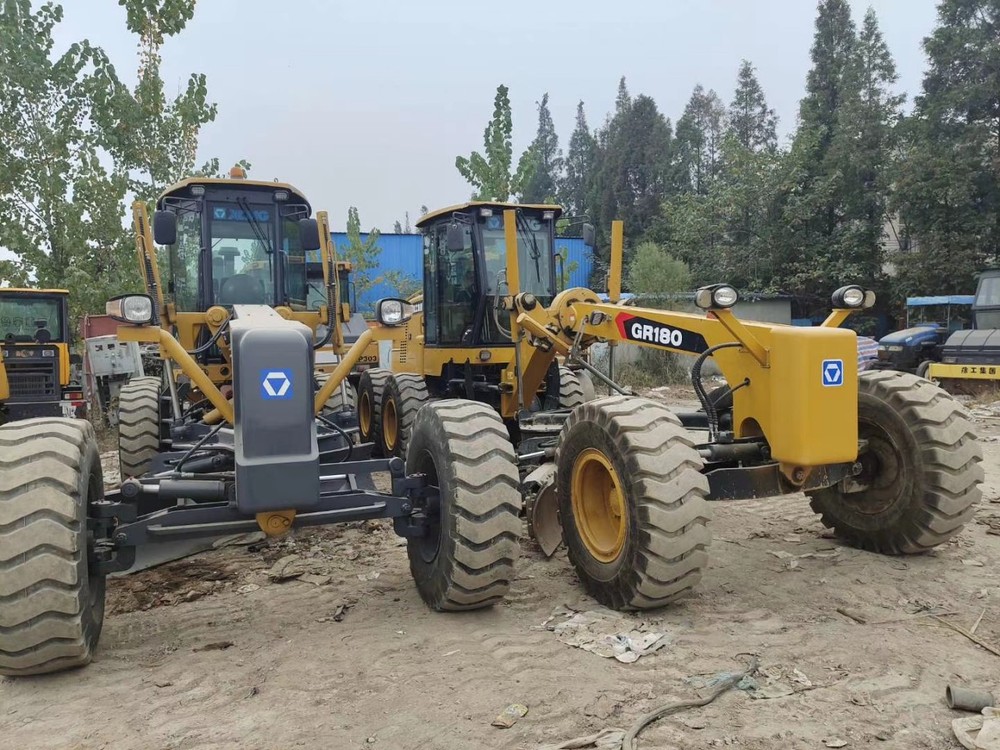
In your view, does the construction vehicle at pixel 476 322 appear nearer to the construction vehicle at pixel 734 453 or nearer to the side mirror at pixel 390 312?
the construction vehicle at pixel 734 453

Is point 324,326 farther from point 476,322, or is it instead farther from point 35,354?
point 35,354

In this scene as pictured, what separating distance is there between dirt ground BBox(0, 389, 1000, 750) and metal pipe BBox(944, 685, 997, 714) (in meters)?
0.05

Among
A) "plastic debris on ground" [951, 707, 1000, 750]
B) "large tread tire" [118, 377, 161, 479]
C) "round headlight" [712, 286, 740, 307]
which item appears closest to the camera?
"plastic debris on ground" [951, 707, 1000, 750]

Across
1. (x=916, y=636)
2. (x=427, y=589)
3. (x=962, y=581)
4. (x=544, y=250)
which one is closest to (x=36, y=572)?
(x=427, y=589)

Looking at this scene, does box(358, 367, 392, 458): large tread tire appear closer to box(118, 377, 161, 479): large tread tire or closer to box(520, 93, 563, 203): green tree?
box(118, 377, 161, 479): large tread tire

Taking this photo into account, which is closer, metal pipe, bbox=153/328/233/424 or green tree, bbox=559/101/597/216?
metal pipe, bbox=153/328/233/424

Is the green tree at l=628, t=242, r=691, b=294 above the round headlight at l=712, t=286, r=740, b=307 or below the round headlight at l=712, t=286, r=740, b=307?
above

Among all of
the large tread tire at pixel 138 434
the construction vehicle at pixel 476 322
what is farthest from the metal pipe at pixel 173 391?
the construction vehicle at pixel 476 322

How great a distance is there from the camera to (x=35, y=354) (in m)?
12.0

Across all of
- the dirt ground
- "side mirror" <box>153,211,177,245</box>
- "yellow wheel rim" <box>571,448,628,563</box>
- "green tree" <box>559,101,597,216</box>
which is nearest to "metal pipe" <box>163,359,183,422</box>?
"side mirror" <box>153,211,177,245</box>

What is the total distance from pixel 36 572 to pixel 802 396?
3781mm

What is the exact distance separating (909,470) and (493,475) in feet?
8.64

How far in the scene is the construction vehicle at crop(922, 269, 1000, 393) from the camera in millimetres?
14477

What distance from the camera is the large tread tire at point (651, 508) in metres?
3.95
